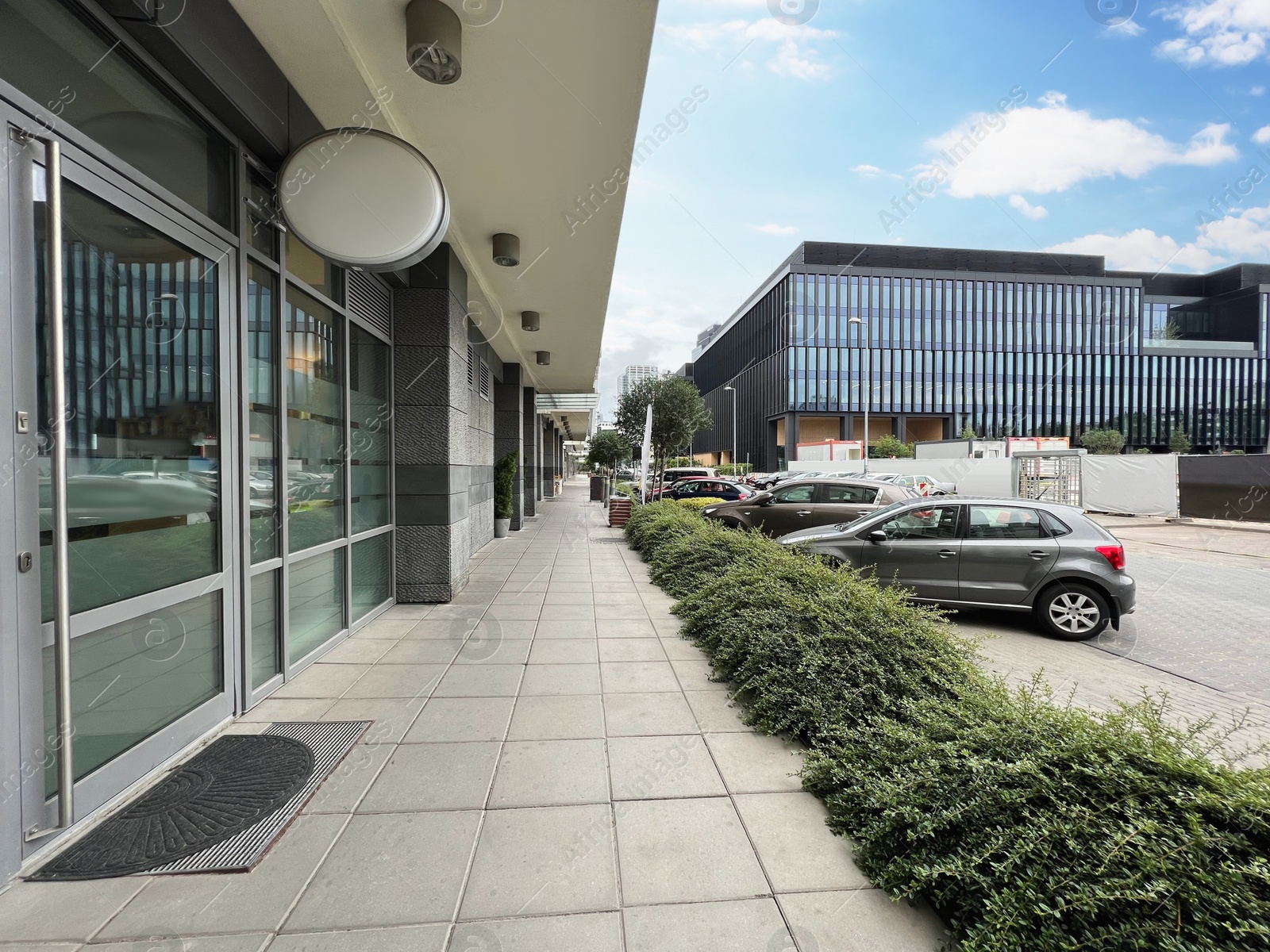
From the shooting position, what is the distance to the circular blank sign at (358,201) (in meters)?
3.45

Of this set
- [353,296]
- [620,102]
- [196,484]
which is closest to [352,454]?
[353,296]

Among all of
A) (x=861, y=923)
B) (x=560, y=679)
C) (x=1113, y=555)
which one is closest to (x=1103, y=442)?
(x=1113, y=555)

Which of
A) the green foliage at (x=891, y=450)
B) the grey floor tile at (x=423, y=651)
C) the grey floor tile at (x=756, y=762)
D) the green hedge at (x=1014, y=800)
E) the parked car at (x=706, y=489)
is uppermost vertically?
the green foliage at (x=891, y=450)

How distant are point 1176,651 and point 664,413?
79.8 ft

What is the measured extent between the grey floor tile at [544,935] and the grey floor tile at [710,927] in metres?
0.08

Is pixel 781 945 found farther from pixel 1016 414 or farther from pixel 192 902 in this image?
pixel 1016 414

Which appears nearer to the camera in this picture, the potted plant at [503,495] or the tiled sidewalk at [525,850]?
the tiled sidewalk at [525,850]

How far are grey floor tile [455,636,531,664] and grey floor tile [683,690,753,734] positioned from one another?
1567 millimetres

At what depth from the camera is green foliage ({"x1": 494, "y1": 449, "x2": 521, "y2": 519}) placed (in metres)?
13.4

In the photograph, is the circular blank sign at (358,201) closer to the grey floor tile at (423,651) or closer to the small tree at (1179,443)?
the grey floor tile at (423,651)

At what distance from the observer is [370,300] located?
577 centimetres

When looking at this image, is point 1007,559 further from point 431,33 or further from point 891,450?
point 891,450

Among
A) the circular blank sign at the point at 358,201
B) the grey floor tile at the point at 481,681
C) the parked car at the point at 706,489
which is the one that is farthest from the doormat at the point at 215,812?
the parked car at the point at 706,489

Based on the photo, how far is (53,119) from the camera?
2.40m
